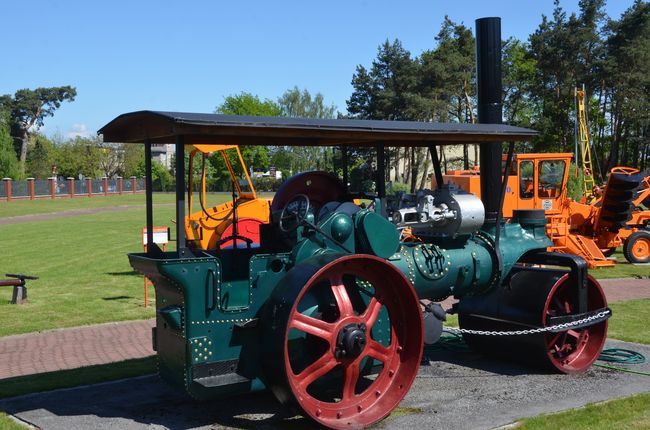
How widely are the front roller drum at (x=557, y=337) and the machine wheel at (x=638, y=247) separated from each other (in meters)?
9.50

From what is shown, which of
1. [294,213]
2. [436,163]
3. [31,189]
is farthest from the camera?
[31,189]

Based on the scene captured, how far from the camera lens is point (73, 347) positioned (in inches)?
326

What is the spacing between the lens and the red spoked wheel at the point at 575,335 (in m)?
6.90

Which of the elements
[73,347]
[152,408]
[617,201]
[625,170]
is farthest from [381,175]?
[625,170]

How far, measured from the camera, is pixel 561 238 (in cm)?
1500

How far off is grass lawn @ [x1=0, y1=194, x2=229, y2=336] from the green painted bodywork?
185 inches

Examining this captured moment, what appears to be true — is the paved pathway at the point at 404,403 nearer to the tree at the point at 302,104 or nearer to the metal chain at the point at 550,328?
the metal chain at the point at 550,328

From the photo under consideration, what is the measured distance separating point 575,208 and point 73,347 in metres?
11.1

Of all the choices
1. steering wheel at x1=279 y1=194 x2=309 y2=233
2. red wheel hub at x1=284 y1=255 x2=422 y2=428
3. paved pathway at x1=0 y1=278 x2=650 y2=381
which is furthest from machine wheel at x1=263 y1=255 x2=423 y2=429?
paved pathway at x1=0 y1=278 x2=650 y2=381

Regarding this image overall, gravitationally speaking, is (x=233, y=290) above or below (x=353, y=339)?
above

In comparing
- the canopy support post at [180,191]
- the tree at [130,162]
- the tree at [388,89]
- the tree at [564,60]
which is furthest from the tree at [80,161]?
the canopy support post at [180,191]

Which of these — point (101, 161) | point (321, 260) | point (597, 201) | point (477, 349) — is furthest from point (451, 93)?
point (101, 161)

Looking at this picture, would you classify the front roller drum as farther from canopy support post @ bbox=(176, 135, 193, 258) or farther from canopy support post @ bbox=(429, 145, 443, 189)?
canopy support post @ bbox=(176, 135, 193, 258)

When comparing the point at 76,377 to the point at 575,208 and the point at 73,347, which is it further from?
the point at 575,208
